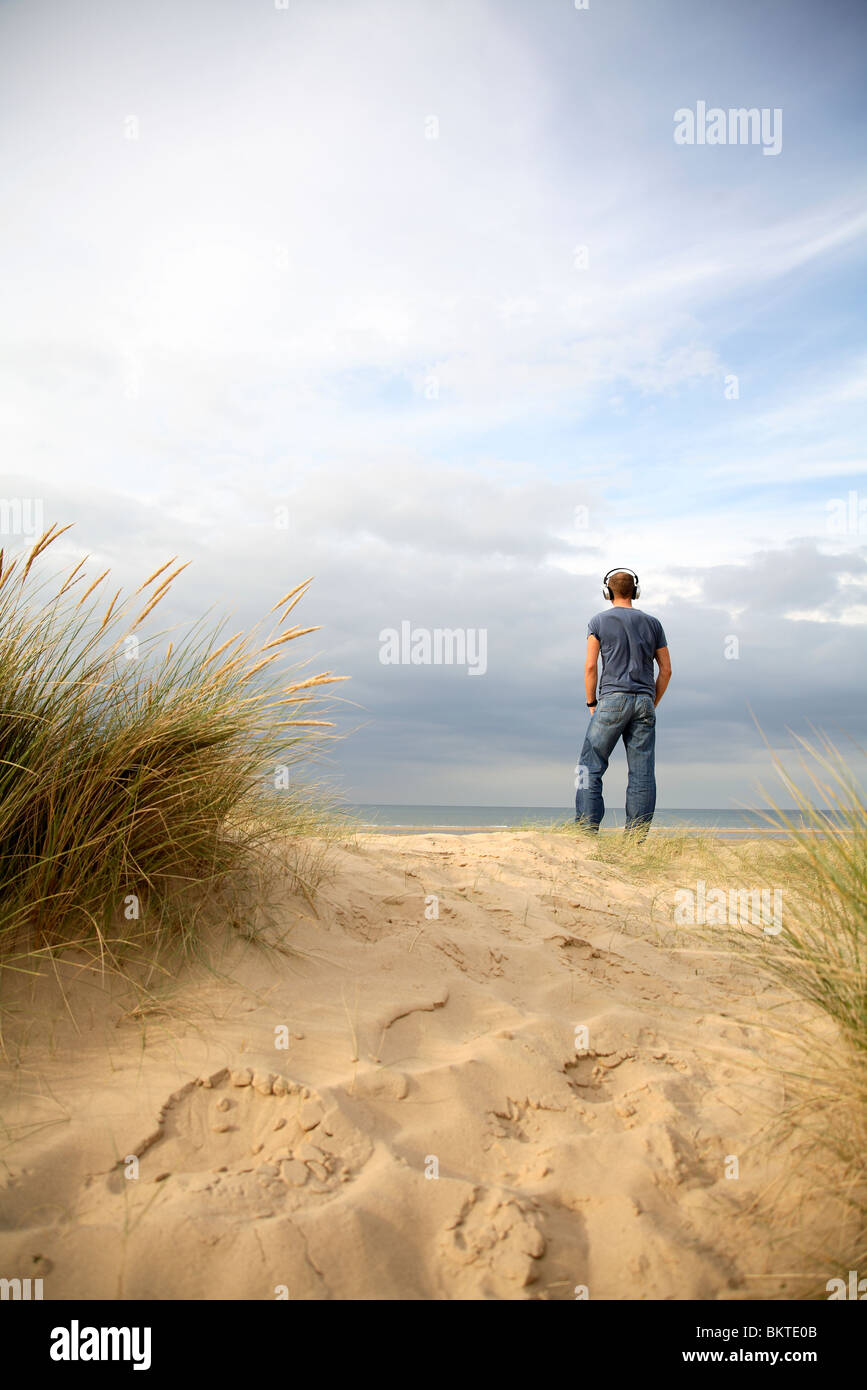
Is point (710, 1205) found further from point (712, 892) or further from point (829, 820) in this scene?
point (712, 892)

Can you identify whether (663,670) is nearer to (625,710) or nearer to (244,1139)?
(625,710)

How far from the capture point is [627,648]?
6.64 metres

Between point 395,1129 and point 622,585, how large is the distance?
219 inches

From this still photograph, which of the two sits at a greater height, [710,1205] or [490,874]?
[490,874]

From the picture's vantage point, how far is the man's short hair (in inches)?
271

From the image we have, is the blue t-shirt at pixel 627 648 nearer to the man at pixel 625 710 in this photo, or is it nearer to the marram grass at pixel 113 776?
the man at pixel 625 710

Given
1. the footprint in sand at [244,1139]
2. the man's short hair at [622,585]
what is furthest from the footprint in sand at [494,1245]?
the man's short hair at [622,585]

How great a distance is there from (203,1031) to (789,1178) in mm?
1631

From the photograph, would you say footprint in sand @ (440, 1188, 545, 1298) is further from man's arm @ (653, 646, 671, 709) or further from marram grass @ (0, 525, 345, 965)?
man's arm @ (653, 646, 671, 709)

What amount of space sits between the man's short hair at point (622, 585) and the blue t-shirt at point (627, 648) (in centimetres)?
22

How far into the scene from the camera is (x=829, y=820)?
8.36ft

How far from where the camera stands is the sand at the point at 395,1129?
1.65 m
